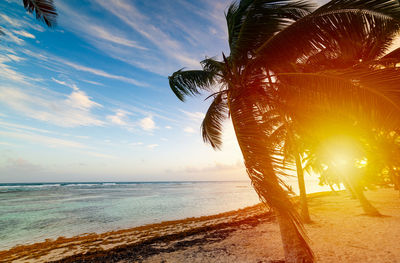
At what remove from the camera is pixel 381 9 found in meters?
2.65

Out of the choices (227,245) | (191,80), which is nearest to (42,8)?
(191,80)

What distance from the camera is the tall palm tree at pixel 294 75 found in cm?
272

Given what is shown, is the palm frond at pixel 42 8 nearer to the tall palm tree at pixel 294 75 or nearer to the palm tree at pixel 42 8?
the palm tree at pixel 42 8

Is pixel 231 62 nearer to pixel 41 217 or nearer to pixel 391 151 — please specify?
pixel 391 151

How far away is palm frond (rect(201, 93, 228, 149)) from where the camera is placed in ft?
17.8

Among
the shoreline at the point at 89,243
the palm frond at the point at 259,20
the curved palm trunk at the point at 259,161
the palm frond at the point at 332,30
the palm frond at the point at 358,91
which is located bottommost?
the shoreline at the point at 89,243

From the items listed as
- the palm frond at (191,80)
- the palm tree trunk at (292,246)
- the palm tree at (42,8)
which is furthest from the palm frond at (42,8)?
the palm tree trunk at (292,246)

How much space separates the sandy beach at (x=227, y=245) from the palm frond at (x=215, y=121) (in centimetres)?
366

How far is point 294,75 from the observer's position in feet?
11.7

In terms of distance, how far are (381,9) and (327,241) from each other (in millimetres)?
7060

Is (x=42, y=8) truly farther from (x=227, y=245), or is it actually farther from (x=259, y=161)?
(x=227, y=245)

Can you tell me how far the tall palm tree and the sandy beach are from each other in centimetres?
281

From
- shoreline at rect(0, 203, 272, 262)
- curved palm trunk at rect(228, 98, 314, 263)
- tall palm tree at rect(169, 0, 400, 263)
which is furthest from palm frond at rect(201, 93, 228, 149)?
shoreline at rect(0, 203, 272, 262)

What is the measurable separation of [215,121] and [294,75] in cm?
266
